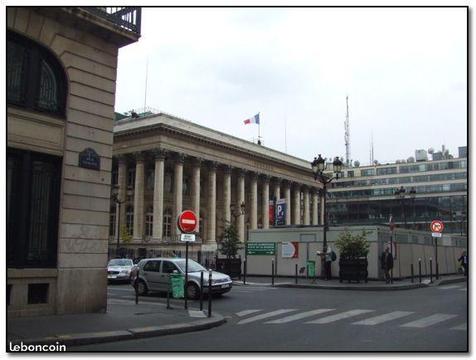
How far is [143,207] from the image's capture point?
69.5 metres

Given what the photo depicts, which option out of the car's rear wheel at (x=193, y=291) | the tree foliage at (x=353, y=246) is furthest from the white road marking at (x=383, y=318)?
the tree foliage at (x=353, y=246)

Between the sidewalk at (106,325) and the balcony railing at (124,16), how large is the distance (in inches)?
297

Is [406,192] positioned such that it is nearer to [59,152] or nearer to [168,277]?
[168,277]

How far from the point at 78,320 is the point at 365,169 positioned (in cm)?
11915

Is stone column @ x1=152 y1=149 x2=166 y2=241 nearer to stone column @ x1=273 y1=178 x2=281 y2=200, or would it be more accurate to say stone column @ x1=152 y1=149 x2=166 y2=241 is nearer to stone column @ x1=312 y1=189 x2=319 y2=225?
stone column @ x1=273 y1=178 x2=281 y2=200

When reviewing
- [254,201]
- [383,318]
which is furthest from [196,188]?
[383,318]

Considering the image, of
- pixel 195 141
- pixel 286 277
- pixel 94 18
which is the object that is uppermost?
pixel 195 141

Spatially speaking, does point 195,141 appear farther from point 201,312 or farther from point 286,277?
point 201,312

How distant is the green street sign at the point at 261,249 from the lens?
113ft

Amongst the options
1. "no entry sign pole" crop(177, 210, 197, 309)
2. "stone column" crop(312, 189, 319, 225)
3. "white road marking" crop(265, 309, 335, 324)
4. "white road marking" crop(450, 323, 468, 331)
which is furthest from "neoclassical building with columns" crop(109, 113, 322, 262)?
"white road marking" crop(450, 323, 468, 331)

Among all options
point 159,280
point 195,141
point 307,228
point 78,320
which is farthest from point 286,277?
point 195,141

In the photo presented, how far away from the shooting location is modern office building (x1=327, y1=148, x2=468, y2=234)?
348 feet

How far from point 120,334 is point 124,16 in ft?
28.9

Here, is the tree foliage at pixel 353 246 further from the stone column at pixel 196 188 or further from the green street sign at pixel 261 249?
the stone column at pixel 196 188
